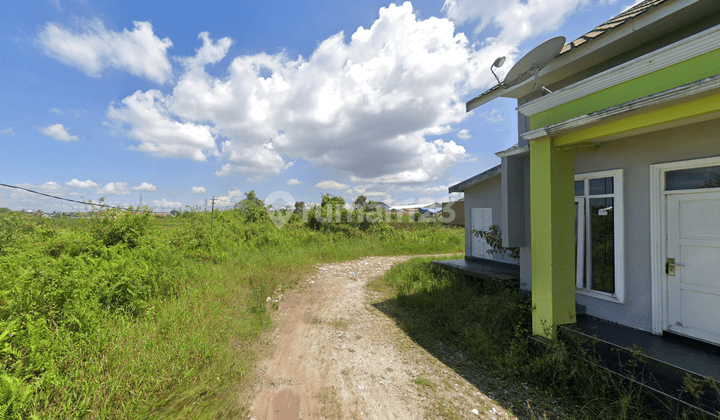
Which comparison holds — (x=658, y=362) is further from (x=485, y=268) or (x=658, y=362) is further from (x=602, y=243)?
(x=485, y=268)

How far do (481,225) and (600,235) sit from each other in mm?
3929

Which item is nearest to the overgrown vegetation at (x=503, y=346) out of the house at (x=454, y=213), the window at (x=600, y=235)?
the window at (x=600, y=235)

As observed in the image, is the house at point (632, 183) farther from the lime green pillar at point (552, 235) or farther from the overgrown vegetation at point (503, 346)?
the overgrown vegetation at point (503, 346)

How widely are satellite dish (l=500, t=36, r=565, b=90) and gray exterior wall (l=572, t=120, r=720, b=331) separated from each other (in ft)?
4.72

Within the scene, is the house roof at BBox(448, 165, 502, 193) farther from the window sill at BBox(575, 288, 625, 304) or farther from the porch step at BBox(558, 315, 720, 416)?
the porch step at BBox(558, 315, 720, 416)

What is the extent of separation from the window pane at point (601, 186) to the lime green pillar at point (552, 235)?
3.09 feet

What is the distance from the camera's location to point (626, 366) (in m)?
2.79

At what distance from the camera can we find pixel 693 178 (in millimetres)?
3102

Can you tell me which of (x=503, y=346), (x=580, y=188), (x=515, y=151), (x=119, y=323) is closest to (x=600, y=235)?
(x=580, y=188)

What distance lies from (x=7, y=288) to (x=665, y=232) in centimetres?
792

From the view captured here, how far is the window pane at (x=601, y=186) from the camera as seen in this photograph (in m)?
3.84

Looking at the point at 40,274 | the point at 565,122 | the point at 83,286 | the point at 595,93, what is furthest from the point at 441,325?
the point at 40,274

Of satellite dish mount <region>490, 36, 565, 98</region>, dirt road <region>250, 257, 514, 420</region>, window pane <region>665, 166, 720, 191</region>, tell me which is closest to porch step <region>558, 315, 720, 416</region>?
dirt road <region>250, 257, 514, 420</region>

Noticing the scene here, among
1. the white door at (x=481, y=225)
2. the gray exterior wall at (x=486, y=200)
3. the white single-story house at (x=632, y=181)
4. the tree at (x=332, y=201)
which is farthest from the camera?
the tree at (x=332, y=201)
